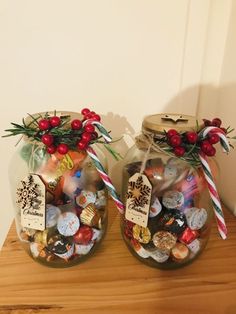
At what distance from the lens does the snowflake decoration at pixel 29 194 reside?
0.51 metres

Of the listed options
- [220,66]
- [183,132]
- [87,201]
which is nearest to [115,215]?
[87,201]

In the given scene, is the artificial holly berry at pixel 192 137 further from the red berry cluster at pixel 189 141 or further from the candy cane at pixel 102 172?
the candy cane at pixel 102 172

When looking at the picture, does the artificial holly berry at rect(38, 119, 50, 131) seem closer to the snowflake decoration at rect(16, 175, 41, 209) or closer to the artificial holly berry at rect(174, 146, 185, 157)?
the snowflake decoration at rect(16, 175, 41, 209)

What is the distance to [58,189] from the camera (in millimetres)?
523

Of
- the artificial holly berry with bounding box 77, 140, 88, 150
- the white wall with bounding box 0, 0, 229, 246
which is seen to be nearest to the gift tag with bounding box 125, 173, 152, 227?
the artificial holly berry with bounding box 77, 140, 88, 150

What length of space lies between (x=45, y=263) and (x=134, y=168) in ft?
0.80

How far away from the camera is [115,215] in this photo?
2.35ft

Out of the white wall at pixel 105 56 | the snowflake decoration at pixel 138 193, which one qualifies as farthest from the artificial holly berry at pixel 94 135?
the white wall at pixel 105 56

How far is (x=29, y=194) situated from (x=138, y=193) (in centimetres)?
19

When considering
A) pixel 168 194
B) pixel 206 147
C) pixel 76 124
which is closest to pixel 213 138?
pixel 206 147

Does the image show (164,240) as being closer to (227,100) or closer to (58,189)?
(58,189)

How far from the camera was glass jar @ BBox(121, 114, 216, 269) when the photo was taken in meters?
0.51

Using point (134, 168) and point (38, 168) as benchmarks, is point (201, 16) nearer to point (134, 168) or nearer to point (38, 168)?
point (134, 168)

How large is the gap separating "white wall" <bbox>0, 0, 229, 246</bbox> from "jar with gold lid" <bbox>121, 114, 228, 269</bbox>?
0.20 metres
